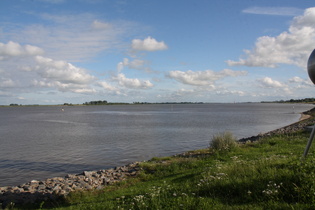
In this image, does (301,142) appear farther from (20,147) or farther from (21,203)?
(20,147)

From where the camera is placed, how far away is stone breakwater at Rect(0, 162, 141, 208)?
1231 centimetres

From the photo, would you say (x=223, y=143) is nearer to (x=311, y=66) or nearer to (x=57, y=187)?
(x=57, y=187)

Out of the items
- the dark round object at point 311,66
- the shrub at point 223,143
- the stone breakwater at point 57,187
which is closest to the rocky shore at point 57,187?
the stone breakwater at point 57,187

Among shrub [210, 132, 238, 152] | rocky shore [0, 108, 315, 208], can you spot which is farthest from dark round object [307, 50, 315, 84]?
shrub [210, 132, 238, 152]

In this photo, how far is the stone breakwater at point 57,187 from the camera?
485 inches

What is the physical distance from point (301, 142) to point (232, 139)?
168 inches

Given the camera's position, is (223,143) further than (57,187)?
Yes

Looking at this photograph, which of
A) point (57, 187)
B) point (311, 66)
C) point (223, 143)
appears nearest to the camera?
point (311, 66)

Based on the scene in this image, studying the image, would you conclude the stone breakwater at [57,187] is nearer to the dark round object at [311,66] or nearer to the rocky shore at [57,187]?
the rocky shore at [57,187]

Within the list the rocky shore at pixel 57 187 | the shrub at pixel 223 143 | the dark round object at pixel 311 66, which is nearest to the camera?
the dark round object at pixel 311 66

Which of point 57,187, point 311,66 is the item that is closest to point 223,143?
point 57,187

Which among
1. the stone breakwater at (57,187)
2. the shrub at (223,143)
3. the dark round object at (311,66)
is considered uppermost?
the dark round object at (311,66)

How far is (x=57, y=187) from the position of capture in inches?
540

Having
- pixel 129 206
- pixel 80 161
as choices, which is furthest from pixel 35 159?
pixel 129 206
